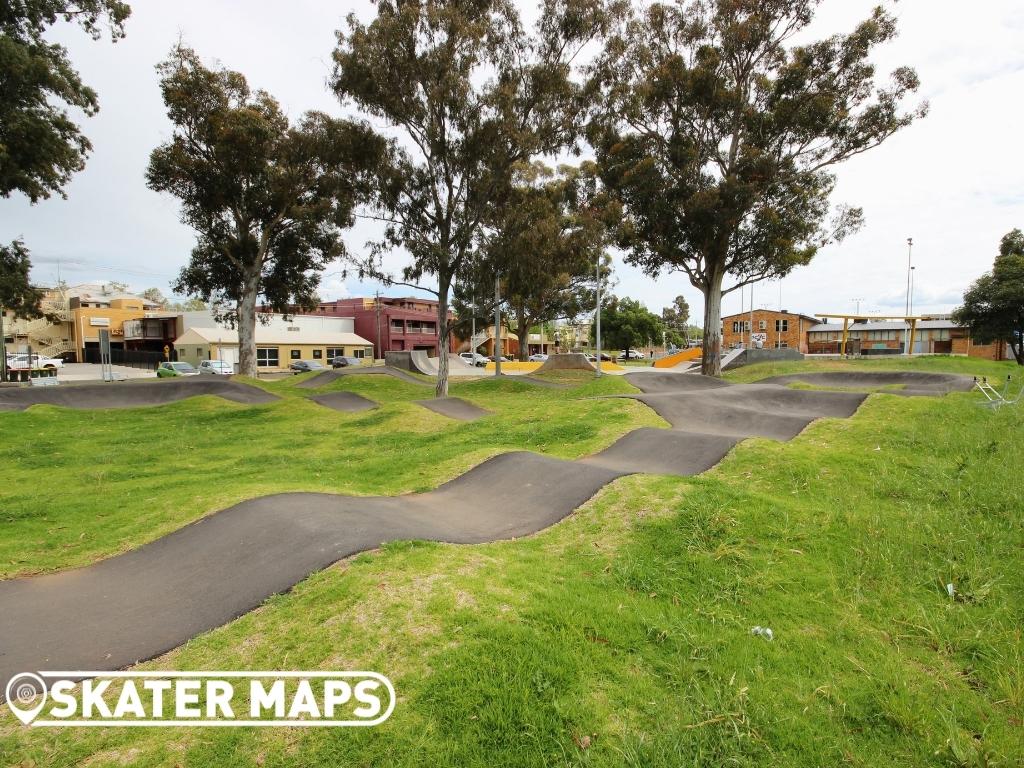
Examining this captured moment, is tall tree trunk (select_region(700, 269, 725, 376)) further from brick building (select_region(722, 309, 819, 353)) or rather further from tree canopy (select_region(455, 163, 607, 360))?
brick building (select_region(722, 309, 819, 353))

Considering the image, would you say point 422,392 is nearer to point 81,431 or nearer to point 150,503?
point 81,431

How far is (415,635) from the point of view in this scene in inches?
147

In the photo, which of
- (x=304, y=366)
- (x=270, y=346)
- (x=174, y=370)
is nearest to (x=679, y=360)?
(x=304, y=366)

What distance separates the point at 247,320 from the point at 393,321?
1474 inches

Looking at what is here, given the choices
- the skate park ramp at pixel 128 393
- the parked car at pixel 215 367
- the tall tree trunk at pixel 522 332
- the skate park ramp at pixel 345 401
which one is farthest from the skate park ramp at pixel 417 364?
the skate park ramp at pixel 128 393

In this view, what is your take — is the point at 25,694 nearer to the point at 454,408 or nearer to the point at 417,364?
the point at 454,408

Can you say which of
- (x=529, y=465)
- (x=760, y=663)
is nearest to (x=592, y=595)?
(x=760, y=663)

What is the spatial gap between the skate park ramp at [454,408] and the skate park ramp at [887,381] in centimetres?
1249

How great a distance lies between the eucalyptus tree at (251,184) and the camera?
2030cm

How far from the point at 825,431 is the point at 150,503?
40.6 feet

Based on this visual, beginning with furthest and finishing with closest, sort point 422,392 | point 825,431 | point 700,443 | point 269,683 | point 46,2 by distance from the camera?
point 422,392
point 46,2
point 825,431
point 700,443
point 269,683

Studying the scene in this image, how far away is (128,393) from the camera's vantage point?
2294 centimetres

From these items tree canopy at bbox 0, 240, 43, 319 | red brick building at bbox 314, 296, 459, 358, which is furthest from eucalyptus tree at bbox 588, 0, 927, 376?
red brick building at bbox 314, 296, 459, 358

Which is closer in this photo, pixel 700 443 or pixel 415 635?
pixel 415 635
